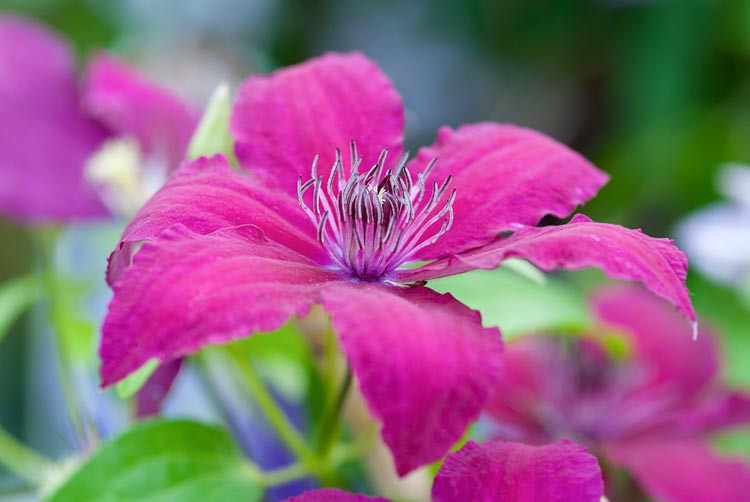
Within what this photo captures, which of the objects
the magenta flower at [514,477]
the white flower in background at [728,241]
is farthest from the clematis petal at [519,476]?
the white flower in background at [728,241]

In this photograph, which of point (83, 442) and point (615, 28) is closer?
point (83, 442)

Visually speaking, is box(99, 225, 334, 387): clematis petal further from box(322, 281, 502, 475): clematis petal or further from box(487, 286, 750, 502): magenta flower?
box(487, 286, 750, 502): magenta flower

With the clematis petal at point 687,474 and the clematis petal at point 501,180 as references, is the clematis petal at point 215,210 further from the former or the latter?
the clematis petal at point 687,474

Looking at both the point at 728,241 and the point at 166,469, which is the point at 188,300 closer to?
the point at 166,469

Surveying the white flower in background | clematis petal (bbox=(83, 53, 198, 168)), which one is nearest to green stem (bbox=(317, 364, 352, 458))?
clematis petal (bbox=(83, 53, 198, 168))

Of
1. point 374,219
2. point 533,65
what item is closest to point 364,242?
point 374,219

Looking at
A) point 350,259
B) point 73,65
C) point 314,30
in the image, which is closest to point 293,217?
point 350,259

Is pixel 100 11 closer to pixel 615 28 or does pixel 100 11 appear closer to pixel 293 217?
pixel 615 28
